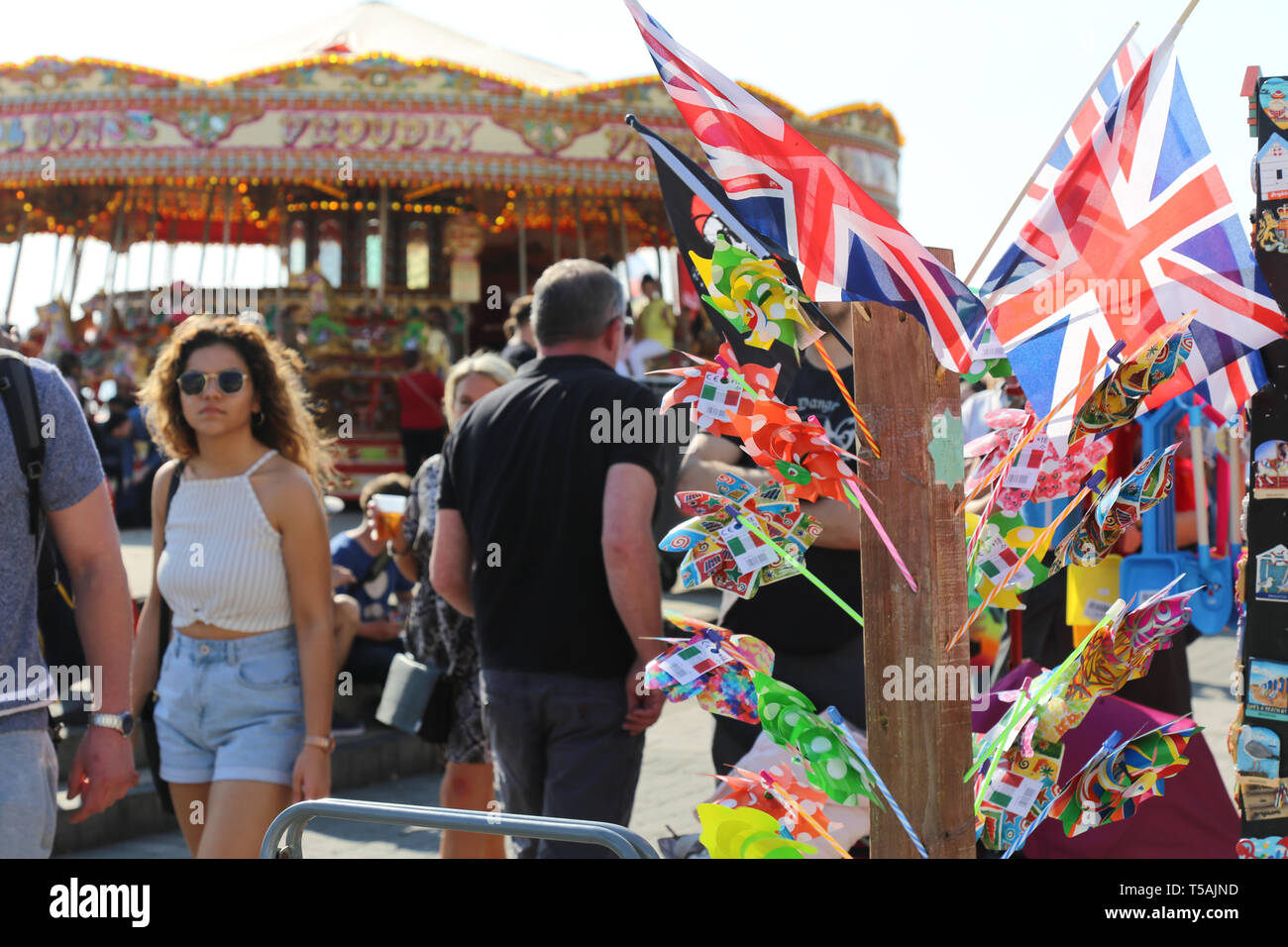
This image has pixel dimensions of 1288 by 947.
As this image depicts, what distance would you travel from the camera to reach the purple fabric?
8.39 feet

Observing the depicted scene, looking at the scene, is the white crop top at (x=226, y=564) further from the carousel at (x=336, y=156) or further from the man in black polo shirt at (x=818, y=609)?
the carousel at (x=336, y=156)

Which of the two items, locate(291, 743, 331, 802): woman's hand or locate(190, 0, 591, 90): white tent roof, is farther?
locate(190, 0, 591, 90): white tent roof

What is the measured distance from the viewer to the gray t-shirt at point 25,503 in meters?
2.61

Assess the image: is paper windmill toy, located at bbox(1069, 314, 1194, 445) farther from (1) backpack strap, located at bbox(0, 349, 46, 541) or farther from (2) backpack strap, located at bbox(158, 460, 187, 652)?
(2) backpack strap, located at bbox(158, 460, 187, 652)

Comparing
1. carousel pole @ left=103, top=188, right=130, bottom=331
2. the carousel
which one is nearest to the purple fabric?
the carousel

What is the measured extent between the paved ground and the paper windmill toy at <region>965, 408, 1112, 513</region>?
1968 millimetres

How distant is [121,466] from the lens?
48.8 feet

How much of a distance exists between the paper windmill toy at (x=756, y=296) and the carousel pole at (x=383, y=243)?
16.3m

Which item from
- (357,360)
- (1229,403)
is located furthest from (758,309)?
(357,360)

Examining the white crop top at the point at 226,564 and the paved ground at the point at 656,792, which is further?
the paved ground at the point at 656,792

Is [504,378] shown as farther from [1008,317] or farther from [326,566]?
[1008,317]

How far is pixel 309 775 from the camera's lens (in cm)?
324

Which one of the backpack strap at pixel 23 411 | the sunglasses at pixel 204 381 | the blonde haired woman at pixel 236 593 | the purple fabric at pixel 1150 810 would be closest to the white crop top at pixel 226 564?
the blonde haired woman at pixel 236 593
